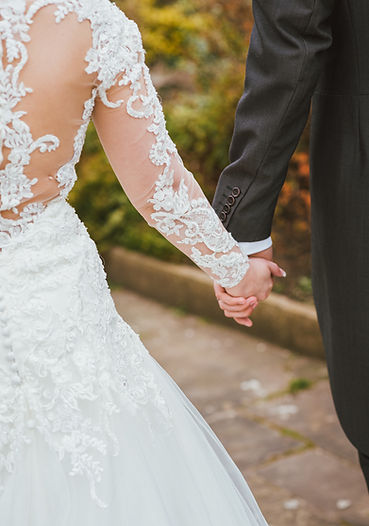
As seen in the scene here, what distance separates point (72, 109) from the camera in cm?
151

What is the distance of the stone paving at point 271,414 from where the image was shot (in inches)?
122

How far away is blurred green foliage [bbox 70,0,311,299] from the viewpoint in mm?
5344

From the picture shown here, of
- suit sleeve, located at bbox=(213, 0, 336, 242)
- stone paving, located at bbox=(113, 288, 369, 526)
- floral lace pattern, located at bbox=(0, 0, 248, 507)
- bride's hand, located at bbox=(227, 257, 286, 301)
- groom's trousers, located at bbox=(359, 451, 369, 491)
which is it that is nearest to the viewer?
floral lace pattern, located at bbox=(0, 0, 248, 507)

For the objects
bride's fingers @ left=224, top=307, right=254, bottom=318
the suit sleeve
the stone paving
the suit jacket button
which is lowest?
the stone paving

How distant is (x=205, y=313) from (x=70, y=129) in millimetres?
3729

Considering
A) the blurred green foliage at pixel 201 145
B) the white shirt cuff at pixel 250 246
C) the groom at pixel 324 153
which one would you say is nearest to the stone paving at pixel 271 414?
the blurred green foliage at pixel 201 145

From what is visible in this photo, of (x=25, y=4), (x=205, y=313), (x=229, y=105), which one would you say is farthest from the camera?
(x=229, y=105)

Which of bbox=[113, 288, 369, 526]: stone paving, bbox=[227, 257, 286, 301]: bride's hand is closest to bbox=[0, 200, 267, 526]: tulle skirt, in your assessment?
bbox=[227, 257, 286, 301]: bride's hand

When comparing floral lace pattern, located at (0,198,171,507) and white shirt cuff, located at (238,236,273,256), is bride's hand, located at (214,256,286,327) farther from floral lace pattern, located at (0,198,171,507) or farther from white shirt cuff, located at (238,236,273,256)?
floral lace pattern, located at (0,198,171,507)

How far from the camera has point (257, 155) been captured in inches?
81.4

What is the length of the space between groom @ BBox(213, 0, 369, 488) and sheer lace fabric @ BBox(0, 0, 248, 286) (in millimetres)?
384

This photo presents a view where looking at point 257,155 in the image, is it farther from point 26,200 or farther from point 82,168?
point 82,168

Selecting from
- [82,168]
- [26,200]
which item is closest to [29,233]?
[26,200]

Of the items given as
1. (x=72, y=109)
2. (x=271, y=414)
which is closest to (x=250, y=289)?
(x=72, y=109)
